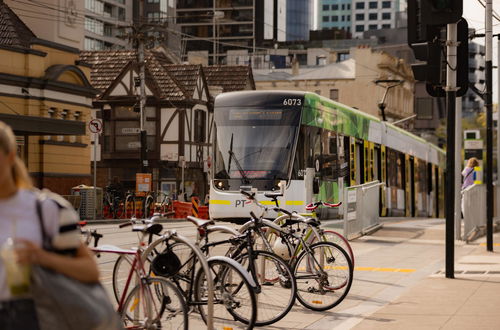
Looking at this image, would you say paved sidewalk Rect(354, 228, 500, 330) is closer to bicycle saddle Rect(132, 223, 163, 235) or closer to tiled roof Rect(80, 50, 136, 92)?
bicycle saddle Rect(132, 223, 163, 235)

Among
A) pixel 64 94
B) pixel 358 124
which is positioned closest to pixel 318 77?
pixel 64 94

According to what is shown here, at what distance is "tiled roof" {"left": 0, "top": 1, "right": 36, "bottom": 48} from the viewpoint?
3912 centimetres

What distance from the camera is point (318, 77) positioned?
92125mm

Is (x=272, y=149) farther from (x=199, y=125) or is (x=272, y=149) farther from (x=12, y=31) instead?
(x=199, y=125)

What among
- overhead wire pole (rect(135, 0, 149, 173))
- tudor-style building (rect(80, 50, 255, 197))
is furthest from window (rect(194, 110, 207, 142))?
overhead wire pole (rect(135, 0, 149, 173))

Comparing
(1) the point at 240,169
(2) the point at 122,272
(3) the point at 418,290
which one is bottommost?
(3) the point at 418,290

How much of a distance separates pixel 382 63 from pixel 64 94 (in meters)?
58.8

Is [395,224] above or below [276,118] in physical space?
below

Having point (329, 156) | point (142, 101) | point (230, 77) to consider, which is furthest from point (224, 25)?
point (329, 156)

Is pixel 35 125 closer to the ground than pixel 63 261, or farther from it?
farther from it

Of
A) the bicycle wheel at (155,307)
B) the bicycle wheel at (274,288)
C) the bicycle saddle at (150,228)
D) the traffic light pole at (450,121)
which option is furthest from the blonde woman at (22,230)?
the traffic light pole at (450,121)

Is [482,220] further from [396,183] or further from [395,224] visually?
[396,183]

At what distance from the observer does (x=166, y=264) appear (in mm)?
7910

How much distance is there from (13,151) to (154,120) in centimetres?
5271
